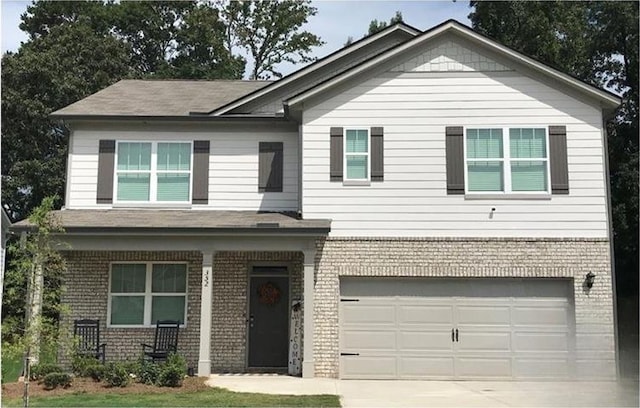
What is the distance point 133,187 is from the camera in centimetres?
1612

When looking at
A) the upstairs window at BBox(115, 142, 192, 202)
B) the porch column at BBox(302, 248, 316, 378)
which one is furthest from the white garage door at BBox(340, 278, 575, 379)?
the upstairs window at BBox(115, 142, 192, 202)

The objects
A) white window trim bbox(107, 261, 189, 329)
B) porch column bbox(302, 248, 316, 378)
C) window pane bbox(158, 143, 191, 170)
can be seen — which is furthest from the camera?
window pane bbox(158, 143, 191, 170)

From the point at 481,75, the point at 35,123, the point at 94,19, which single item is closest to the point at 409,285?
the point at 481,75

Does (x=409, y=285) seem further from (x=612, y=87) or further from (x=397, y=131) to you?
(x=612, y=87)

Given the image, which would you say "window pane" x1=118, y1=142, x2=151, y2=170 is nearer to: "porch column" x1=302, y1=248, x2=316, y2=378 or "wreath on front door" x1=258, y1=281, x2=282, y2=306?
"wreath on front door" x1=258, y1=281, x2=282, y2=306

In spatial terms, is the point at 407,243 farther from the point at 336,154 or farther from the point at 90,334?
the point at 90,334

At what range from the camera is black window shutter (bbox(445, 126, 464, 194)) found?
1462 centimetres

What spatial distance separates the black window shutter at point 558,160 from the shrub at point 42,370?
1056 cm

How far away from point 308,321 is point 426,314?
256cm

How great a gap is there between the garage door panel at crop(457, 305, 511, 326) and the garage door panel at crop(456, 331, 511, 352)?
0.23 metres

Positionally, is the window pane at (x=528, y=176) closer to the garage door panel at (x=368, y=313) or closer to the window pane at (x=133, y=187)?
the garage door panel at (x=368, y=313)

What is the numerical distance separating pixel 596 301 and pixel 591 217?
1.76 m

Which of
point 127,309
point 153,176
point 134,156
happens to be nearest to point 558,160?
point 153,176

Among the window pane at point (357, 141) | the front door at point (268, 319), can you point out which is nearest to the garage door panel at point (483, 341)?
the front door at point (268, 319)
